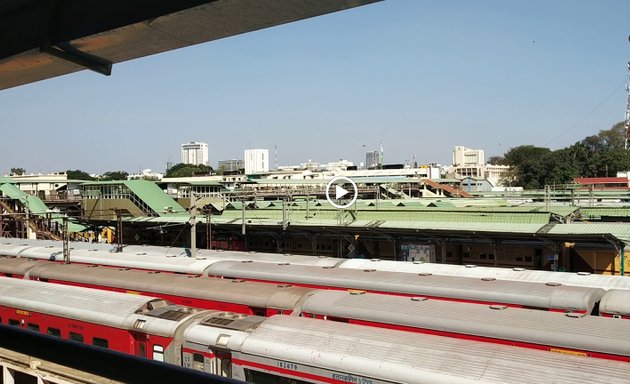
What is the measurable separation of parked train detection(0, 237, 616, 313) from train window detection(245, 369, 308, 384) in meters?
5.08

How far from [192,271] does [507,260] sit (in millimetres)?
14048

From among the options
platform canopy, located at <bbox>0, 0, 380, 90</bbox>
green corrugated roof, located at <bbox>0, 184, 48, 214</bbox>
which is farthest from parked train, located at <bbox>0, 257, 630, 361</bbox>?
green corrugated roof, located at <bbox>0, 184, 48, 214</bbox>

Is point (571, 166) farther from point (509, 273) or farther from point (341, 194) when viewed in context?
point (509, 273)

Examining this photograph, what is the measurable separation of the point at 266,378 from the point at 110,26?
23.6ft

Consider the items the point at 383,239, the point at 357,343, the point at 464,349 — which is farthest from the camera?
the point at 383,239

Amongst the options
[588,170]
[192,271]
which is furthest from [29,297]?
[588,170]

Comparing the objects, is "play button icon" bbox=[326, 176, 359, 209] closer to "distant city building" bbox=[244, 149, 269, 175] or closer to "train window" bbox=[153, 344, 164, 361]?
"train window" bbox=[153, 344, 164, 361]

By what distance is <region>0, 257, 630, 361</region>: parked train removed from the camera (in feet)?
27.9

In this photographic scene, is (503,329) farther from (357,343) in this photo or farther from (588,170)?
(588,170)

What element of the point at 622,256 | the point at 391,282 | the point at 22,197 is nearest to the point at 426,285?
the point at 391,282

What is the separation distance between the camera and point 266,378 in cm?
914

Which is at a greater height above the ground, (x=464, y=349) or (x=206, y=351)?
(x=464, y=349)

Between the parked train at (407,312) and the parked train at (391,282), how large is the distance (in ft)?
4.17

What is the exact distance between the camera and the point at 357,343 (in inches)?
330
